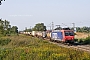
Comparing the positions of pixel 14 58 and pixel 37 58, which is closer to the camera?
pixel 37 58

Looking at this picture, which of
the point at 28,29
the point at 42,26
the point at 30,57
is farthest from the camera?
the point at 28,29

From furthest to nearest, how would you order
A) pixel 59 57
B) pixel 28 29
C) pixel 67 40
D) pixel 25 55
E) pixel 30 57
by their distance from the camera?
pixel 28 29, pixel 67 40, pixel 25 55, pixel 30 57, pixel 59 57

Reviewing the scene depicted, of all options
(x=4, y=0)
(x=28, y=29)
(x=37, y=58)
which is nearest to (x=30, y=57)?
(x=37, y=58)

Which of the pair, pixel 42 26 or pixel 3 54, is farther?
pixel 42 26

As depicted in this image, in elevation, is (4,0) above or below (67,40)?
above

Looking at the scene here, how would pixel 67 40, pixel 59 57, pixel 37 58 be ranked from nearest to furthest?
pixel 59 57, pixel 37 58, pixel 67 40

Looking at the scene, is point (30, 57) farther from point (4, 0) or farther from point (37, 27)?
point (37, 27)

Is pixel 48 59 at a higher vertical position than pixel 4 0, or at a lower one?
lower

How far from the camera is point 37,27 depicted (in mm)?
152750

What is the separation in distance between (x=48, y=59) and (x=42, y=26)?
136790 mm

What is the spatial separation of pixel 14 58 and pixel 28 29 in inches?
6028

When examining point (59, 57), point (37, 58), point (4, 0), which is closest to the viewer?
point (59, 57)

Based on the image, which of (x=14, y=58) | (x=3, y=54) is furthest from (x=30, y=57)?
(x=3, y=54)

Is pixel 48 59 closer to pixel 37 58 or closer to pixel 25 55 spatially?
pixel 37 58
